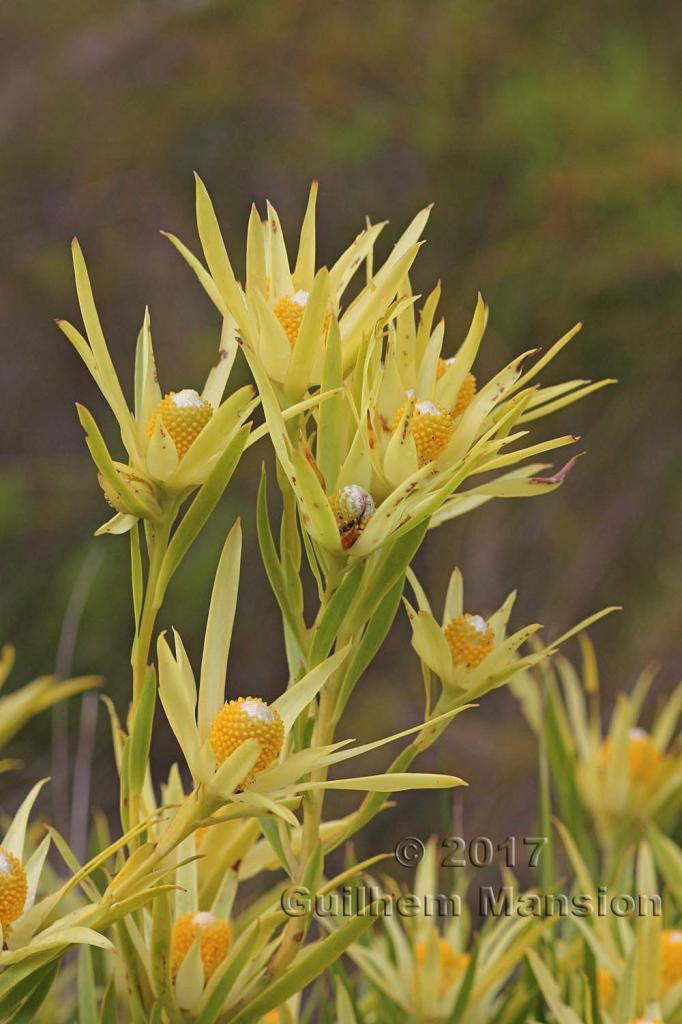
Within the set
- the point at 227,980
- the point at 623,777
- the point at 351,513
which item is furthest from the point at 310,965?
the point at 623,777

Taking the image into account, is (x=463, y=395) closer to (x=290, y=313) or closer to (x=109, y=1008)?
(x=290, y=313)

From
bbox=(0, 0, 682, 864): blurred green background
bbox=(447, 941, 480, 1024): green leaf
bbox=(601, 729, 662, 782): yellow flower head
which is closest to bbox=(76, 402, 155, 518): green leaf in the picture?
bbox=(447, 941, 480, 1024): green leaf

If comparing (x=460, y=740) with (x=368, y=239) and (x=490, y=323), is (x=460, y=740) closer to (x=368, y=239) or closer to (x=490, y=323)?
(x=490, y=323)

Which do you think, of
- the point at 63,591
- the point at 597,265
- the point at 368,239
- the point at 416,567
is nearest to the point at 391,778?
the point at 368,239

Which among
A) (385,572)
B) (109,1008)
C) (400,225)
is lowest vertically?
(109,1008)

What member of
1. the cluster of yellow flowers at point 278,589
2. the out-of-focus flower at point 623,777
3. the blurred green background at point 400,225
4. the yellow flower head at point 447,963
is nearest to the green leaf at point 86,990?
the cluster of yellow flowers at point 278,589

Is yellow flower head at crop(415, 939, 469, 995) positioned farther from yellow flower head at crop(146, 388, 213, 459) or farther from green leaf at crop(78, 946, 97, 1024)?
yellow flower head at crop(146, 388, 213, 459)

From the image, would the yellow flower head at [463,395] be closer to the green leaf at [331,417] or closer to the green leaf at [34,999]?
the green leaf at [331,417]

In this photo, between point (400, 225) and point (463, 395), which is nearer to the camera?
point (463, 395)
